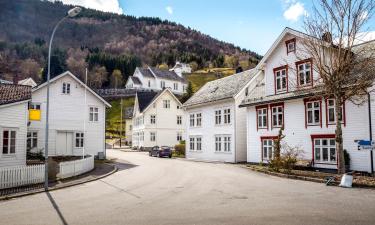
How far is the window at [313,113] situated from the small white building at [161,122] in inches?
1416

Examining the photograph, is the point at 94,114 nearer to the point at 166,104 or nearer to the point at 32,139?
the point at 32,139

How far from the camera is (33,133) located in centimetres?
3388

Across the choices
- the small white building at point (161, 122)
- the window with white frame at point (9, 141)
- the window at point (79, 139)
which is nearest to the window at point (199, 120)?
the window at point (79, 139)

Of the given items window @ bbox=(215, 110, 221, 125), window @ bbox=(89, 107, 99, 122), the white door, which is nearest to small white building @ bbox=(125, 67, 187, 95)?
window @ bbox=(89, 107, 99, 122)

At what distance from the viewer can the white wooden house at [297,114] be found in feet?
74.9

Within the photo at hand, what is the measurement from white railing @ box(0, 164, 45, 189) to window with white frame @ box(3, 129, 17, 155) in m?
5.44

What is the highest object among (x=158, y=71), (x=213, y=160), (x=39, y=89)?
(x=158, y=71)

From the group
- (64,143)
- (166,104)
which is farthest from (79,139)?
(166,104)

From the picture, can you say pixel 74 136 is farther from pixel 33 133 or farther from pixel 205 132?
pixel 205 132

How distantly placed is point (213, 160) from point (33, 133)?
59.2ft

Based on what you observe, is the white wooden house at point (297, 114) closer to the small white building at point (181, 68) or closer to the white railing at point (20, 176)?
the white railing at point (20, 176)

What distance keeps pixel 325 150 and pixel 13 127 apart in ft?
71.1

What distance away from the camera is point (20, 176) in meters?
19.3

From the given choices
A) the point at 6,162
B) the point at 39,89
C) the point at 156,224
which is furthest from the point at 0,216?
the point at 39,89
